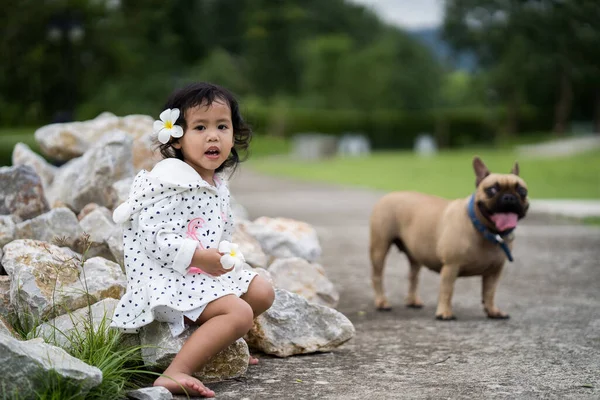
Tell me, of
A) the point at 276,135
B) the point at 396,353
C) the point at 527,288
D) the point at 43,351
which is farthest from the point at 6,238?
the point at 276,135

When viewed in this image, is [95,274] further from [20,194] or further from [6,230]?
[20,194]

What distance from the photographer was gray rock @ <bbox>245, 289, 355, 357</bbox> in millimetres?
4055

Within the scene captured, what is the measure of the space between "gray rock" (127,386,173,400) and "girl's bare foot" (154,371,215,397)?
10cm

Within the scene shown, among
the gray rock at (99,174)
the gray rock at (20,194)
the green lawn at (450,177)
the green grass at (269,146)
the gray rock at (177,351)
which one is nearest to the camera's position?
the gray rock at (177,351)

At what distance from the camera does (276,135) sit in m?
46.8

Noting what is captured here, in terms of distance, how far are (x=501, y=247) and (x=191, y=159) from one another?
2288 millimetres

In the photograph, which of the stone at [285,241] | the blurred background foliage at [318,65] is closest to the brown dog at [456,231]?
the stone at [285,241]

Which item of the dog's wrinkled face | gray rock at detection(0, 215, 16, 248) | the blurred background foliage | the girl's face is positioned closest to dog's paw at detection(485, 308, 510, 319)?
the dog's wrinkled face

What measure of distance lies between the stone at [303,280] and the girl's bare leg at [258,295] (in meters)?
1.11

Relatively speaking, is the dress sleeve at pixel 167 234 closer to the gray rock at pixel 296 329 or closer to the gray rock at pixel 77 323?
the gray rock at pixel 77 323

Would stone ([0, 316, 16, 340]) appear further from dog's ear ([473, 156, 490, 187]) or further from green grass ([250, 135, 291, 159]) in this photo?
green grass ([250, 135, 291, 159])

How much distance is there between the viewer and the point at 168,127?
3.63 m

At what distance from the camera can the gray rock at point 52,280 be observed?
3.79 m

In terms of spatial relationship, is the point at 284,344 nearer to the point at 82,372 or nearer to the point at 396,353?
the point at 396,353
